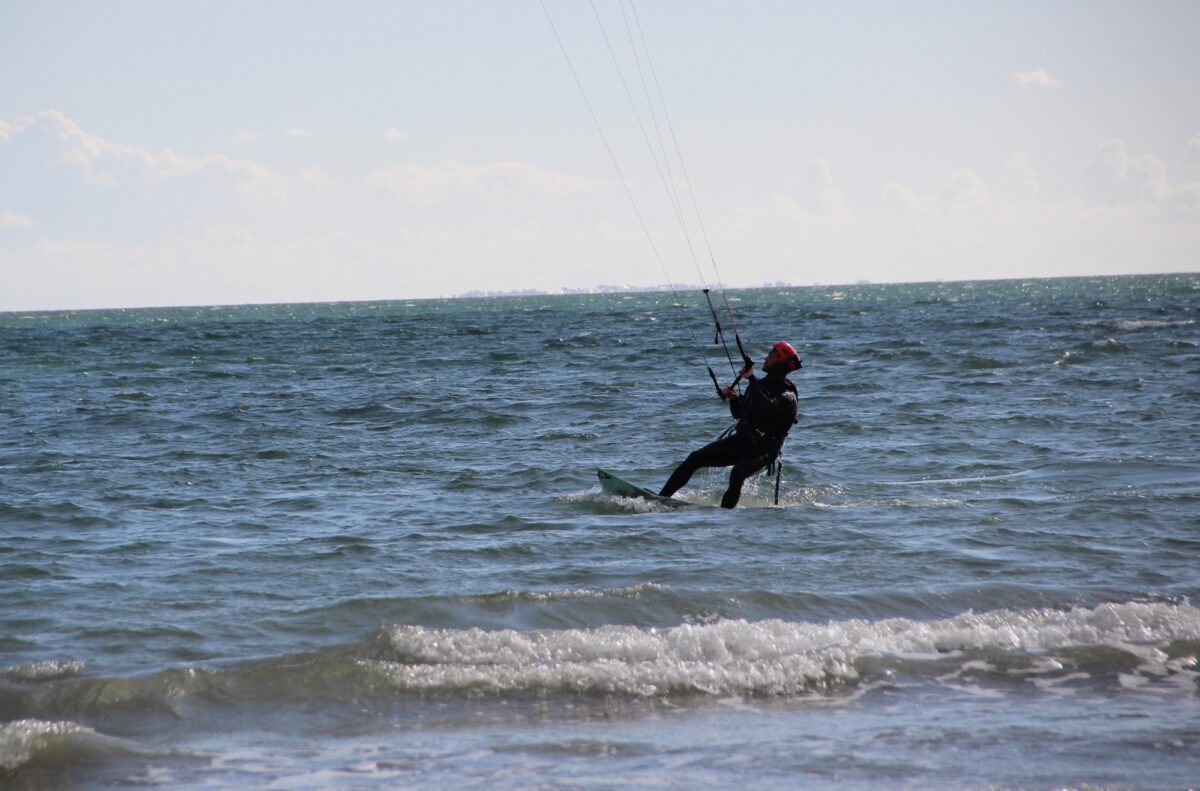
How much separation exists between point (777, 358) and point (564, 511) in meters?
2.55

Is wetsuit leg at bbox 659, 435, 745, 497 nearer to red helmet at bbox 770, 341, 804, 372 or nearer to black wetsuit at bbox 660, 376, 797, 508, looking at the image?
black wetsuit at bbox 660, 376, 797, 508

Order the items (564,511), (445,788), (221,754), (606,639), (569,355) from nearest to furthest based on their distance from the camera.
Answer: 1. (445,788)
2. (221,754)
3. (606,639)
4. (564,511)
5. (569,355)

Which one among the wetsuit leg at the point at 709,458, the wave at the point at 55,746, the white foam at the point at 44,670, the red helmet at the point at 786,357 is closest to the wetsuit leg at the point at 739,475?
the wetsuit leg at the point at 709,458

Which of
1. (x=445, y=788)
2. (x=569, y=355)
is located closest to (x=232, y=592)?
(x=445, y=788)

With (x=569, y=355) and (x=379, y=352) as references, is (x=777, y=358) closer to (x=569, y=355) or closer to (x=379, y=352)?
(x=569, y=355)

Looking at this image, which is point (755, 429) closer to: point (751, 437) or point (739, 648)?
point (751, 437)

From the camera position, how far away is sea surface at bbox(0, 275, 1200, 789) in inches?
213

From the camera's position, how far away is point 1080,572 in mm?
8523

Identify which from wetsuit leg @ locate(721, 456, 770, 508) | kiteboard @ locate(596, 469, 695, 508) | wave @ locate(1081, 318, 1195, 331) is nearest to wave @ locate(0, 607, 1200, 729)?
kiteboard @ locate(596, 469, 695, 508)

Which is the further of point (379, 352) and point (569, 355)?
point (379, 352)

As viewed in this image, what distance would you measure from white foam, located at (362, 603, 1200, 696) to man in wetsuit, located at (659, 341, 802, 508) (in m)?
4.18

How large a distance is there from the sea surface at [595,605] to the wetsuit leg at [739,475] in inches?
9.6

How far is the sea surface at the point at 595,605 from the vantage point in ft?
17.8

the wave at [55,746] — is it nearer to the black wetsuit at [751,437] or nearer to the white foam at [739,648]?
the white foam at [739,648]
